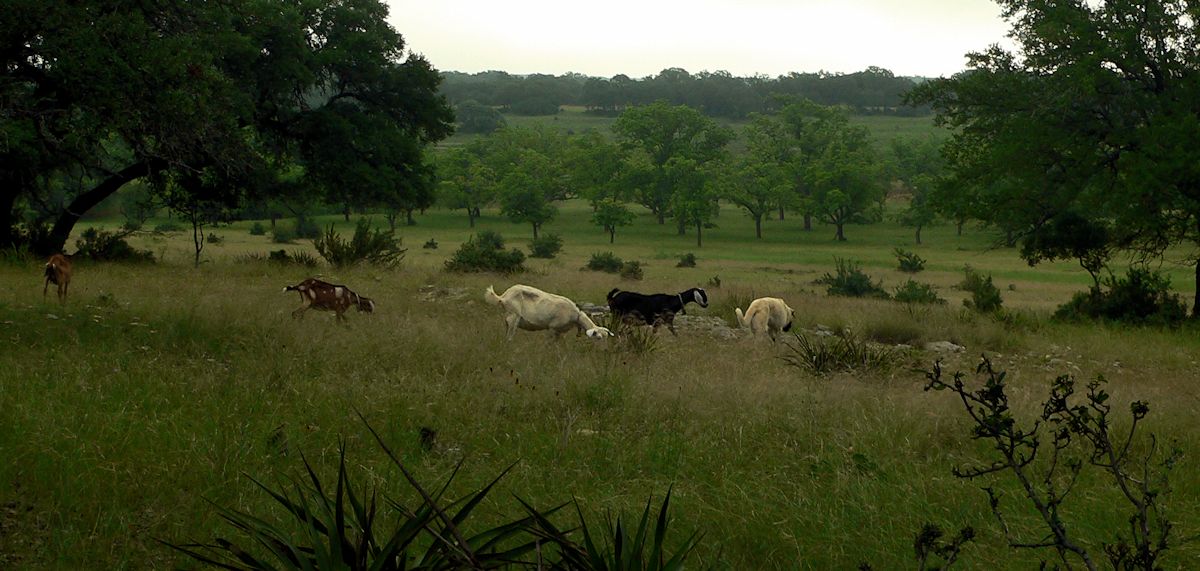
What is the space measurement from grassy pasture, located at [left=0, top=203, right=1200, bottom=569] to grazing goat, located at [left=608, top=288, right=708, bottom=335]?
0.92m

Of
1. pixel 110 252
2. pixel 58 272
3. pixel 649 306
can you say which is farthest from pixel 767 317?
pixel 110 252

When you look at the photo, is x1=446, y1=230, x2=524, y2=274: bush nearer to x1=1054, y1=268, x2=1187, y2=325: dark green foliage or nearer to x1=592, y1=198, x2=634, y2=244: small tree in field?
x1=1054, y1=268, x2=1187, y2=325: dark green foliage

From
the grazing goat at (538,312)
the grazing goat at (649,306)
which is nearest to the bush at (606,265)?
the grazing goat at (649,306)

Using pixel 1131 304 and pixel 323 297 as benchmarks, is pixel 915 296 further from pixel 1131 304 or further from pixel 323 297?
pixel 323 297

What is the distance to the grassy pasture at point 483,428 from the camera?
4.57 metres

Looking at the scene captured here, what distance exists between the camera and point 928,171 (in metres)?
89.7

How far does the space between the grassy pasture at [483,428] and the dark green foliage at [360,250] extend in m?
8.72

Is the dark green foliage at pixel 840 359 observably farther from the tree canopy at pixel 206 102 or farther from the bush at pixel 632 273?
the bush at pixel 632 273

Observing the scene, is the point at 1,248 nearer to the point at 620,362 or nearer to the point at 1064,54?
the point at 620,362

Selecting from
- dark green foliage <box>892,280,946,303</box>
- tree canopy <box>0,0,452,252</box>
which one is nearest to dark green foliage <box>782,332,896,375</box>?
tree canopy <box>0,0,452,252</box>

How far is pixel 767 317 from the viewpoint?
45.0 feet

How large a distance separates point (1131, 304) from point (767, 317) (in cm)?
1056

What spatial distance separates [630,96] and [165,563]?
20050 cm

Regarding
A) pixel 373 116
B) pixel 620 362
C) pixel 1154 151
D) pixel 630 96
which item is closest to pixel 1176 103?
pixel 1154 151
